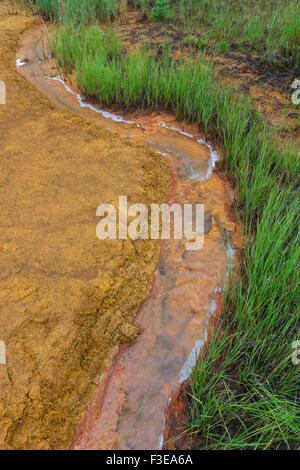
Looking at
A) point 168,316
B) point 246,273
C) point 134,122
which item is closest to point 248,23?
point 134,122

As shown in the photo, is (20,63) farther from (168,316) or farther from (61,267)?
(168,316)

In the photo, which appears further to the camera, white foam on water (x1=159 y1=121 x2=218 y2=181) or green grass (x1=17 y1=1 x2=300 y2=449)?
white foam on water (x1=159 y1=121 x2=218 y2=181)

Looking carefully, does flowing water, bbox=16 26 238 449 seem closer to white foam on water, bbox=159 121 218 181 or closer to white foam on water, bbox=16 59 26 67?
white foam on water, bbox=159 121 218 181

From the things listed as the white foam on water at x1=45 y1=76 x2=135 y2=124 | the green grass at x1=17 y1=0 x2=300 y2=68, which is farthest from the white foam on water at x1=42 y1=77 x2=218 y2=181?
the green grass at x1=17 y1=0 x2=300 y2=68

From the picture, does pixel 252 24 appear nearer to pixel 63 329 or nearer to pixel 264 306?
pixel 264 306

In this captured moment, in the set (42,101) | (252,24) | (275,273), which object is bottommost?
(275,273)

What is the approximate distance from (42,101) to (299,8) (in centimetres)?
332

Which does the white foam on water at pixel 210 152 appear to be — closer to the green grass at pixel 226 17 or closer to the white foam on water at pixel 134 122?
the white foam on water at pixel 134 122

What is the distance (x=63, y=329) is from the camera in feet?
5.08

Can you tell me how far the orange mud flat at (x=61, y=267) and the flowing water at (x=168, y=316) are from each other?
75 millimetres

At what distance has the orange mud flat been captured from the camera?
1.40m

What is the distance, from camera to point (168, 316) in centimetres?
183

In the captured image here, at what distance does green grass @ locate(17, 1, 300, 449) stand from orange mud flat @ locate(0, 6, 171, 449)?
49cm
